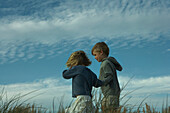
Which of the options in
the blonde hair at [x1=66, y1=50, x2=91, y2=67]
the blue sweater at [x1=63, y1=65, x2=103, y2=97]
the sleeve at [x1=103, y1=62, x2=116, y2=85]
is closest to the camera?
the blue sweater at [x1=63, y1=65, x2=103, y2=97]

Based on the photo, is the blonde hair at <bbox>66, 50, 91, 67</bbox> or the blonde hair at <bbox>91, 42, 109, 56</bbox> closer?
the blonde hair at <bbox>66, 50, 91, 67</bbox>

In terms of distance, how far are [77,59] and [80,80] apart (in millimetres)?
514

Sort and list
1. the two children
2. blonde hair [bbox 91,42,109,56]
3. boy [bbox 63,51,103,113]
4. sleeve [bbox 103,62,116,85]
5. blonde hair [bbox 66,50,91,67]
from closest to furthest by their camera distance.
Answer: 1. the two children
2. boy [bbox 63,51,103,113]
3. blonde hair [bbox 66,50,91,67]
4. sleeve [bbox 103,62,116,85]
5. blonde hair [bbox 91,42,109,56]

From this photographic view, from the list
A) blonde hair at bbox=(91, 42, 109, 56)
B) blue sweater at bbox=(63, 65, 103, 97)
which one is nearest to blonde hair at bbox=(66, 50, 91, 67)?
blue sweater at bbox=(63, 65, 103, 97)

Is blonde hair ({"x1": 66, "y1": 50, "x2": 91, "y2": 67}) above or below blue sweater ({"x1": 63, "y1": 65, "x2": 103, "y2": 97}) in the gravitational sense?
above

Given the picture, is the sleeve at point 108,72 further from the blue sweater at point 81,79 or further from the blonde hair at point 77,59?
the blonde hair at point 77,59

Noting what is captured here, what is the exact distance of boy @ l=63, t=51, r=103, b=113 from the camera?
4.82m

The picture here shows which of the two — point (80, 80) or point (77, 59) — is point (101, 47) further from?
point (80, 80)

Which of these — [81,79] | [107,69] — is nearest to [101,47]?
[107,69]

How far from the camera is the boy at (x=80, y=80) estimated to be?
4.82 meters

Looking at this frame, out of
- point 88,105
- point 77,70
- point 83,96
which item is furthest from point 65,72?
point 88,105

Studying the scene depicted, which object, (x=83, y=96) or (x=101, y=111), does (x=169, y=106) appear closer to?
(x=101, y=111)

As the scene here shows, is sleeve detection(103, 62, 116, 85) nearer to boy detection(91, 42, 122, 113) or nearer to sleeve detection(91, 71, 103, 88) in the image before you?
boy detection(91, 42, 122, 113)

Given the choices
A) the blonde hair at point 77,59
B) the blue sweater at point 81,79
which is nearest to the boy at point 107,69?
the blue sweater at point 81,79
